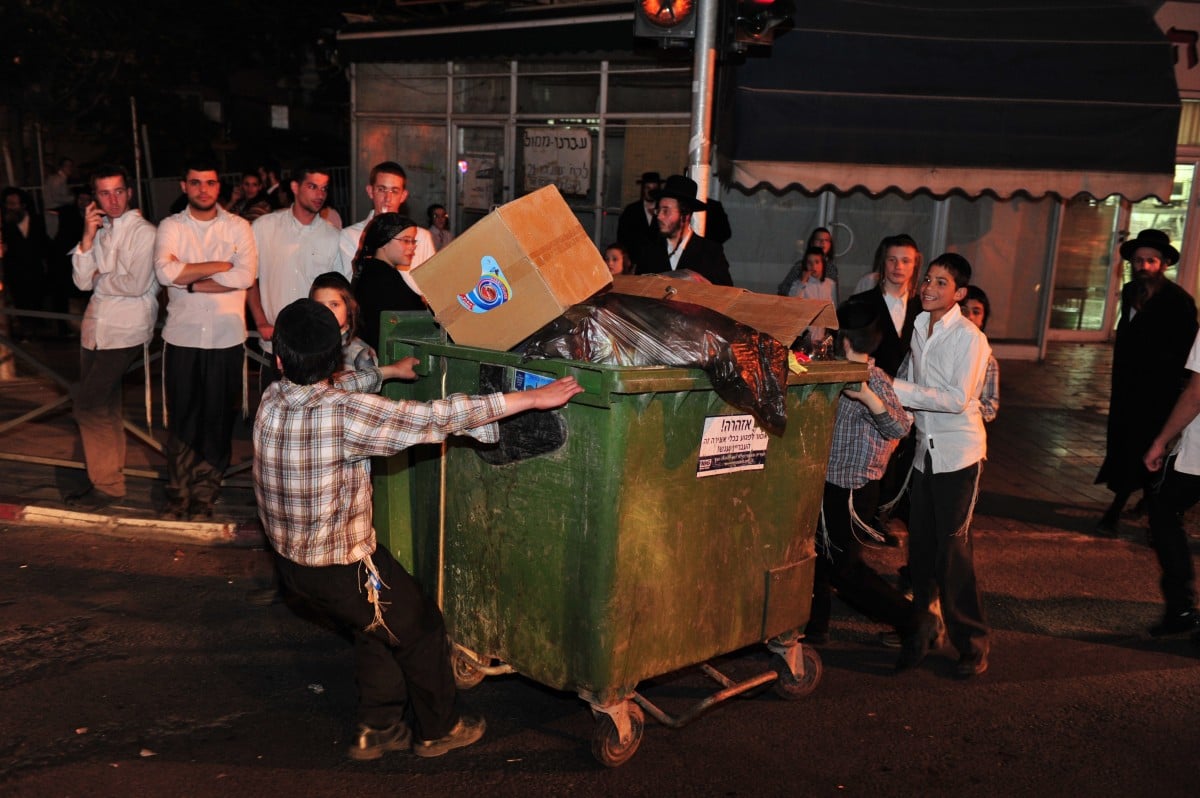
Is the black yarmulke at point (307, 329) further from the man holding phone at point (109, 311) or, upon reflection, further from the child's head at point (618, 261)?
the child's head at point (618, 261)

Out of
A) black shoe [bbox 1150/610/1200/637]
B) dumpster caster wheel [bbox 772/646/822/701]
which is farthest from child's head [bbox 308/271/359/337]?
black shoe [bbox 1150/610/1200/637]

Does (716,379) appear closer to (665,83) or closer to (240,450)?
(240,450)

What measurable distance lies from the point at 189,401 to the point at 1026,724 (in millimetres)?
4685

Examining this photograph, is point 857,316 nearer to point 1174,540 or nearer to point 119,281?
point 1174,540

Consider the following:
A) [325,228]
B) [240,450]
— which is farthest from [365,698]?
[240,450]

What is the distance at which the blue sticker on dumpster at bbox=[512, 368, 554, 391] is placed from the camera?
3713 millimetres

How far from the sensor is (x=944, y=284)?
15.4 feet

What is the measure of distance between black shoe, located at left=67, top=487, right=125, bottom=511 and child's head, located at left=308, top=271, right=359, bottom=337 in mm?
2956

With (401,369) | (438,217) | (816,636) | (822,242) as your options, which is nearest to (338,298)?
(401,369)

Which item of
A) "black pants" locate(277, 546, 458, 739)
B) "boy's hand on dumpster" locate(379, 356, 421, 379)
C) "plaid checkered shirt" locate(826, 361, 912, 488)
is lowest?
"black pants" locate(277, 546, 458, 739)

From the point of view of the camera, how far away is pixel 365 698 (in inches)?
155

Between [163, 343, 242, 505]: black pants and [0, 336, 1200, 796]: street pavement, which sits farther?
[163, 343, 242, 505]: black pants

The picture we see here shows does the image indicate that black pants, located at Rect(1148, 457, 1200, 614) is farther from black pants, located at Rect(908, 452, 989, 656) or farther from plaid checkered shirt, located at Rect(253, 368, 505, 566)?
plaid checkered shirt, located at Rect(253, 368, 505, 566)

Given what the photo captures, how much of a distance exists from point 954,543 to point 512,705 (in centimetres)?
206
